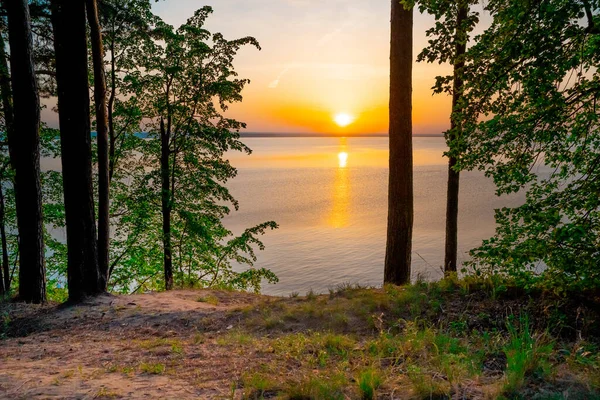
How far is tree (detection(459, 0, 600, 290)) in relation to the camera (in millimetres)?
3918

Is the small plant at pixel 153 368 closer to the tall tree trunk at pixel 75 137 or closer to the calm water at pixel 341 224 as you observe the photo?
the tall tree trunk at pixel 75 137

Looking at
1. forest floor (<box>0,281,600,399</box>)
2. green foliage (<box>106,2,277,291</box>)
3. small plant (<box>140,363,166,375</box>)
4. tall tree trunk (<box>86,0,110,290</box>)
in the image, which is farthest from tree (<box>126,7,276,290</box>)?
small plant (<box>140,363,166,375</box>)

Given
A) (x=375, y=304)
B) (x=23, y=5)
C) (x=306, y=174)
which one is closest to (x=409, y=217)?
(x=375, y=304)

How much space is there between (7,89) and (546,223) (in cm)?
1189

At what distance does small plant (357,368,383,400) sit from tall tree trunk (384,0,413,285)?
458 cm

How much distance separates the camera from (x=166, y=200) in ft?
45.6

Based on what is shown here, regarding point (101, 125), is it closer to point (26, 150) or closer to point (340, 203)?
point (26, 150)

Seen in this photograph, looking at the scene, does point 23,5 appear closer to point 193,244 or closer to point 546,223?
point 546,223

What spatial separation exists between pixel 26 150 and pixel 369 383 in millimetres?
7566

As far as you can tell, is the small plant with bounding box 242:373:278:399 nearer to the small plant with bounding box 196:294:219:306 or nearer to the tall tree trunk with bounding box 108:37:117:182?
the small plant with bounding box 196:294:219:306

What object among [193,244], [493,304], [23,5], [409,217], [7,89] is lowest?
[193,244]

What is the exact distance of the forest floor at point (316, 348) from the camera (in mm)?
3156

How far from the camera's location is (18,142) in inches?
289

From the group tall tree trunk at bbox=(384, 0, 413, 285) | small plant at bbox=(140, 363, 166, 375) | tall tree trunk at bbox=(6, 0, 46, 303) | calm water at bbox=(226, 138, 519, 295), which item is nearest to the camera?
small plant at bbox=(140, 363, 166, 375)
